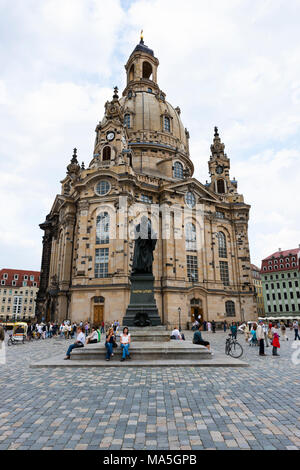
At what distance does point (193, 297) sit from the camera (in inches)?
1457

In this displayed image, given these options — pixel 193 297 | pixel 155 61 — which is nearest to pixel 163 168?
pixel 193 297

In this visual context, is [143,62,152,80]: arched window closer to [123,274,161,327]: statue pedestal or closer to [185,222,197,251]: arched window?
[185,222,197,251]: arched window

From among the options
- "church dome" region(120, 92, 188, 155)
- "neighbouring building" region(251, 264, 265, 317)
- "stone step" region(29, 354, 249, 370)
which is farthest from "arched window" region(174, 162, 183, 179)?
"neighbouring building" region(251, 264, 265, 317)

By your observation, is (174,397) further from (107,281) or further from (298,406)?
(107,281)

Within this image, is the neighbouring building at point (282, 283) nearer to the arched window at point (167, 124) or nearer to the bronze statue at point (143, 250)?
the arched window at point (167, 124)

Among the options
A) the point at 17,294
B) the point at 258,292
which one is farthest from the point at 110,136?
the point at 258,292

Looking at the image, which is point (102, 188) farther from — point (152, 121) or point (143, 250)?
point (143, 250)

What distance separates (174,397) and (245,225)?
140 feet

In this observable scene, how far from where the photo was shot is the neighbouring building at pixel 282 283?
71750mm

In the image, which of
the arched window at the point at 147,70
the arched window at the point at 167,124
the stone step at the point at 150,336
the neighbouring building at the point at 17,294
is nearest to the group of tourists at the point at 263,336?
the stone step at the point at 150,336

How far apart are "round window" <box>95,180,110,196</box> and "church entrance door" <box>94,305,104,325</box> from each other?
14.5 m

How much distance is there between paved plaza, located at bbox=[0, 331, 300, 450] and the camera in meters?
4.69

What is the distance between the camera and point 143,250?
16625mm

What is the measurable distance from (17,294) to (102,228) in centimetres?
5600
